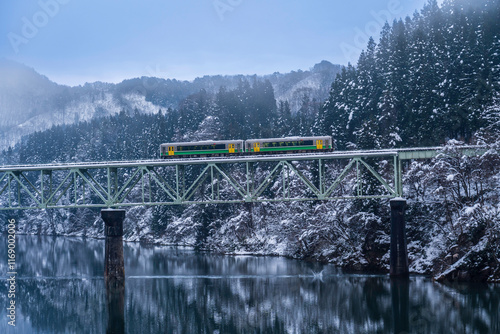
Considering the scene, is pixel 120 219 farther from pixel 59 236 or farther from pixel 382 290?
pixel 59 236

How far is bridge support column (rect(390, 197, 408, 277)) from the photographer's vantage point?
51844 mm

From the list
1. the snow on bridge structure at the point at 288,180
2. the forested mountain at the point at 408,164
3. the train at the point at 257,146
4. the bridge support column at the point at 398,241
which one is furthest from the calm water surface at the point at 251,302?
the train at the point at 257,146

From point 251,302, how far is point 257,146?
2246 centimetres

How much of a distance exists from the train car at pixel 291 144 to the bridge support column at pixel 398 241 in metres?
11.3

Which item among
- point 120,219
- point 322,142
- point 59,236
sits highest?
point 322,142

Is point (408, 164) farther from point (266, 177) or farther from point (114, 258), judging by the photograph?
point (114, 258)

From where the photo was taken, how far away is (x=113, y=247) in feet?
184

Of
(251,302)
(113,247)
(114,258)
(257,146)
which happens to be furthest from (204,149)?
(251,302)

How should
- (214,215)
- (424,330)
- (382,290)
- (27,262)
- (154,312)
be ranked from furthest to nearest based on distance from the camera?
(214,215), (27,262), (382,290), (154,312), (424,330)

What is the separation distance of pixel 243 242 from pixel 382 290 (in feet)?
123

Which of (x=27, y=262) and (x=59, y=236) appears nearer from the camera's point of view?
(x=27, y=262)

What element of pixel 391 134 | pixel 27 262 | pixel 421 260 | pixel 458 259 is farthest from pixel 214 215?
pixel 458 259

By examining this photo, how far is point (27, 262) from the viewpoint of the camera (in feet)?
242

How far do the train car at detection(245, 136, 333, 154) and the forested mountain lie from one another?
5.42m
